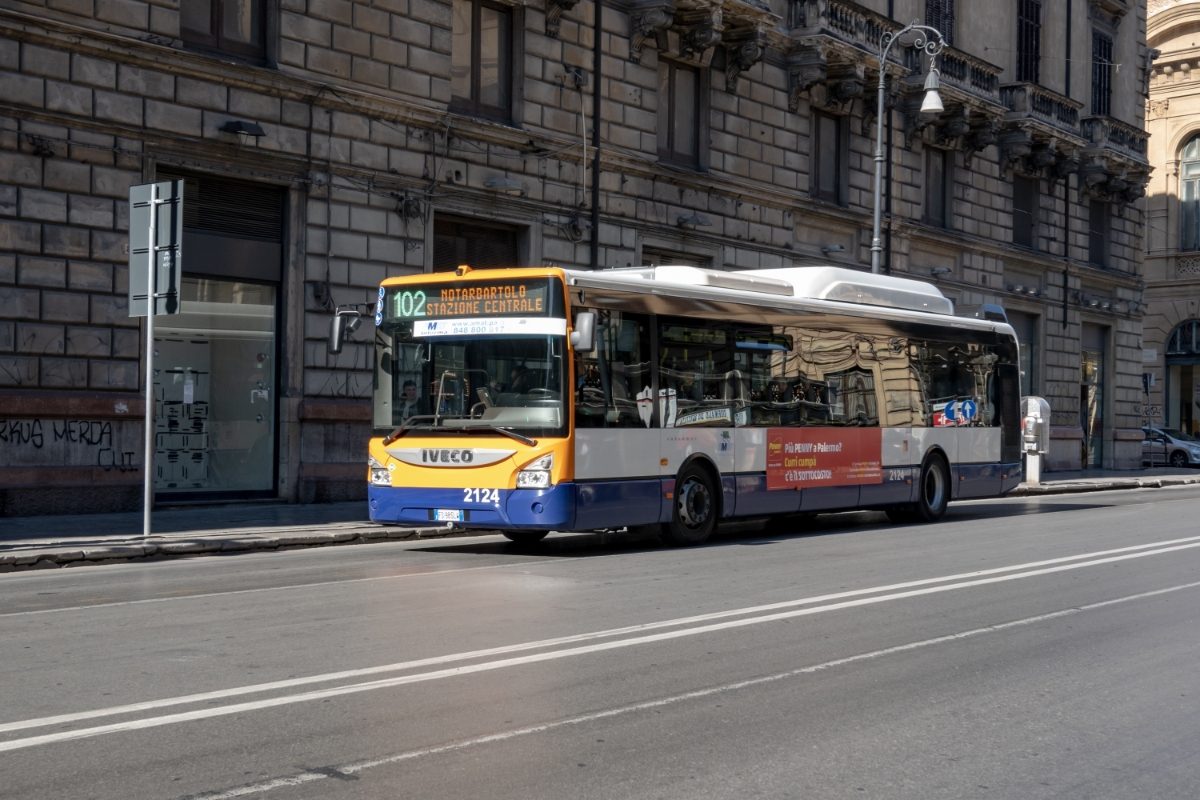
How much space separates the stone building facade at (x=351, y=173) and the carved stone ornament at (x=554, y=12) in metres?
0.05

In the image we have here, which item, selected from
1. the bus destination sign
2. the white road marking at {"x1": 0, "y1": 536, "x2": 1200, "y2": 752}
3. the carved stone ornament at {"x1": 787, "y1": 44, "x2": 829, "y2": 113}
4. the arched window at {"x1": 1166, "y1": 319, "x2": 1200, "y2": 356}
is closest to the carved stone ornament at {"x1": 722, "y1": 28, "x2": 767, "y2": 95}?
the carved stone ornament at {"x1": 787, "y1": 44, "x2": 829, "y2": 113}

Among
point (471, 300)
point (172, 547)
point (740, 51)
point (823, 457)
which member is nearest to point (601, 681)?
point (471, 300)

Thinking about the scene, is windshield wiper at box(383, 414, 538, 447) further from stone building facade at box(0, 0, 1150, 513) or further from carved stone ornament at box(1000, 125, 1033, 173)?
carved stone ornament at box(1000, 125, 1033, 173)

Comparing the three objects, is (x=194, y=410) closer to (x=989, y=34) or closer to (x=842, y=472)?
(x=842, y=472)

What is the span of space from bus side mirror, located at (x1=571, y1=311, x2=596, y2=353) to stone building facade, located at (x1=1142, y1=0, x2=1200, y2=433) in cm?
5170

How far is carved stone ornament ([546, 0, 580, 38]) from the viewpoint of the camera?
25141 millimetres

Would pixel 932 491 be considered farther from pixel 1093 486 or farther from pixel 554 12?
pixel 1093 486

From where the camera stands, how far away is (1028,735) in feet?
22.2

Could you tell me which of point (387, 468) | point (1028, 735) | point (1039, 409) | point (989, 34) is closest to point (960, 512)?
point (1039, 409)

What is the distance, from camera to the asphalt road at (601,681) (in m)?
5.91

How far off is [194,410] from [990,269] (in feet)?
84.3

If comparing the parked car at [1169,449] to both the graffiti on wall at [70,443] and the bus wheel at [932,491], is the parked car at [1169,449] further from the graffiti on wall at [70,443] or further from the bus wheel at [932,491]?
the graffiti on wall at [70,443]

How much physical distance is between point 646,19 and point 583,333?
1425 centimetres

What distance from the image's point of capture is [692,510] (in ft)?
54.1
